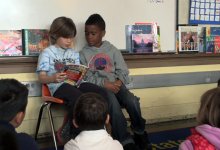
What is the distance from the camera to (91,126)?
5.65ft

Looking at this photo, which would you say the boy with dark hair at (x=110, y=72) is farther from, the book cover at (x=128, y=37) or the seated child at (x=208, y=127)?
the seated child at (x=208, y=127)

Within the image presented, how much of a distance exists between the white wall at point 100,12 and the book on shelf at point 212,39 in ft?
1.49

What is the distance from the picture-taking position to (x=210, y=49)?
3871 mm

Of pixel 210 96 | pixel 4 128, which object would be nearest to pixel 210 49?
pixel 210 96

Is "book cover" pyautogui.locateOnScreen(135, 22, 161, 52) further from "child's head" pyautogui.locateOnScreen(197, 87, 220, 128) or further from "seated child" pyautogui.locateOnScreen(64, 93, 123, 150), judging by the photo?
"child's head" pyautogui.locateOnScreen(197, 87, 220, 128)

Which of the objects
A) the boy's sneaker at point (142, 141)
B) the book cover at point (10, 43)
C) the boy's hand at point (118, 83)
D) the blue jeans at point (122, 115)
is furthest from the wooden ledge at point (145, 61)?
the boy's sneaker at point (142, 141)

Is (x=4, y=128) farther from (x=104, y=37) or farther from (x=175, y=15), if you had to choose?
(x=175, y=15)

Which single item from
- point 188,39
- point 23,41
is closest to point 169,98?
point 188,39

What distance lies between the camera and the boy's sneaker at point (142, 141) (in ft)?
9.29

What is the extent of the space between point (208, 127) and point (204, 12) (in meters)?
2.52

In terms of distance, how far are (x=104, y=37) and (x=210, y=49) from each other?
128cm

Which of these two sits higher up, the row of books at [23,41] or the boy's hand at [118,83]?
the row of books at [23,41]

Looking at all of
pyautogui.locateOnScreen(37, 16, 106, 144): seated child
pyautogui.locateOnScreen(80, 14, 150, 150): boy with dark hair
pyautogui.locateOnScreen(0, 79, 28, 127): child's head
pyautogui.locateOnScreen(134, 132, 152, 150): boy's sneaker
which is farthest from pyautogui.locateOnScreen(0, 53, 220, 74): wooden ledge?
pyautogui.locateOnScreen(0, 79, 28, 127): child's head

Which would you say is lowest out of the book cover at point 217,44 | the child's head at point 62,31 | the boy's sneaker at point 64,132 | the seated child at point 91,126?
the boy's sneaker at point 64,132
